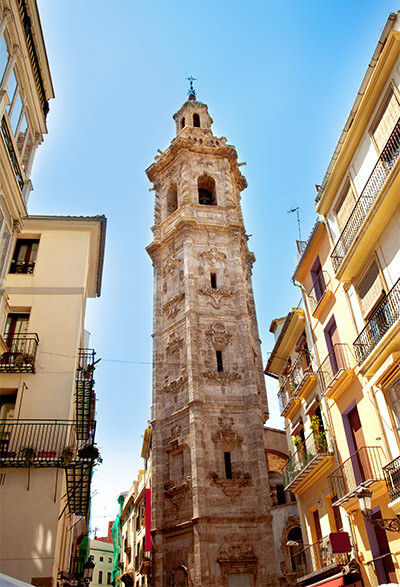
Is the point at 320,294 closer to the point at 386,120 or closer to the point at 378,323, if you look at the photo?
the point at 378,323

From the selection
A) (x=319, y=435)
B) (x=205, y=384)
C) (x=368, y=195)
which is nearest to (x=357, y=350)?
(x=368, y=195)

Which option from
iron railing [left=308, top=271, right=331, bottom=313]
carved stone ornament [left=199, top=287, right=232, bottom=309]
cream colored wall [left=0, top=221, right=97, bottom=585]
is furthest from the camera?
carved stone ornament [left=199, top=287, right=232, bottom=309]

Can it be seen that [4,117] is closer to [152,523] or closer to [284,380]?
[284,380]

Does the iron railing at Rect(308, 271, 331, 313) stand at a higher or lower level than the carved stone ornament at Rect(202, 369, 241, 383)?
lower

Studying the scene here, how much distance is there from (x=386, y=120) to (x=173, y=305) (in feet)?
60.7

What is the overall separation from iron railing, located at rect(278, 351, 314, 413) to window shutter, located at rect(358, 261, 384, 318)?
13.0 ft

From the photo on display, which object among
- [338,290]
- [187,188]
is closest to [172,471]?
[338,290]

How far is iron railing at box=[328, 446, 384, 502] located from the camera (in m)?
10.8

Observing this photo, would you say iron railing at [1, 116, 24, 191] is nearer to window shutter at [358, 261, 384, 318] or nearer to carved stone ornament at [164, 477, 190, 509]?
window shutter at [358, 261, 384, 318]

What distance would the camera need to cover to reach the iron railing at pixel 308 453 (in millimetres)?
13961

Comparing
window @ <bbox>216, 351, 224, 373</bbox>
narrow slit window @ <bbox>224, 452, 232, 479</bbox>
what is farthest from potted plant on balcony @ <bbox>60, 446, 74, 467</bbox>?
window @ <bbox>216, 351, 224, 373</bbox>

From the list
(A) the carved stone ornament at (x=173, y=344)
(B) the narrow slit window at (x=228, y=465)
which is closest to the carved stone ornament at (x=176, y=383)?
(A) the carved stone ornament at (x=173, y=344)

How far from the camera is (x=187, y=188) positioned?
104ft

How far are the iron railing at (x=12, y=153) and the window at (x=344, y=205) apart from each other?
7.44m
